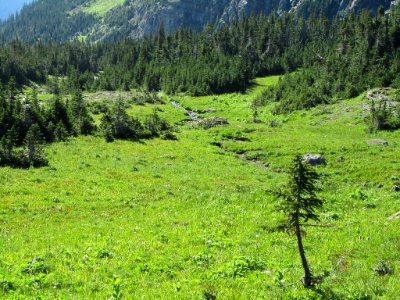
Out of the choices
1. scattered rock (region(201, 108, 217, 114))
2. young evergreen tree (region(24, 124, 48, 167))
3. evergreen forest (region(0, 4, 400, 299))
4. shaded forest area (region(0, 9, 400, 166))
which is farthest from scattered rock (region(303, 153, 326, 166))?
scattered rock (region(201, 108, 217, 114))

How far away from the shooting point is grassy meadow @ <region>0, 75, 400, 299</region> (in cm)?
1262

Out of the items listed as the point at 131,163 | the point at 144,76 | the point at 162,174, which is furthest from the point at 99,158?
the point at 144,76

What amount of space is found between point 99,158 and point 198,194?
58.5 feet

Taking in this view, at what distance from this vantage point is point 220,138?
60156 mm

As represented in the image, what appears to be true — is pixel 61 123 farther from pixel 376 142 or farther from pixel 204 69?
pixel 204 69

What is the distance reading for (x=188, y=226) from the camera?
21.5 metres

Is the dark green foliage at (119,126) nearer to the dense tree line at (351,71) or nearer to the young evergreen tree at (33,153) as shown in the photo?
the young evergreen tree at (33,153)

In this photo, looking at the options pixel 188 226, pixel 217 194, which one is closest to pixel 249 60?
pixel 217 194

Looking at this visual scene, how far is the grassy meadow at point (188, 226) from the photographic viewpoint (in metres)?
12.6

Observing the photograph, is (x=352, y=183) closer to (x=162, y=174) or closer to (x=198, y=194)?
(x=198, y=194)

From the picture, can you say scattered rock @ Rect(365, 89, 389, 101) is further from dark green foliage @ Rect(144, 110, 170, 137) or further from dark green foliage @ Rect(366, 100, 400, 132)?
dark green foliage @ Rect(144, 110, 170, 137)

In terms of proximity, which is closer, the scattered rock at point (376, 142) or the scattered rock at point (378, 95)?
the scattered rock at point (376, 142)

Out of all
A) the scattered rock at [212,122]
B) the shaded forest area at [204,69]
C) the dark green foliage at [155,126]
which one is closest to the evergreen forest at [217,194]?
the dark green foliage at [155,126]

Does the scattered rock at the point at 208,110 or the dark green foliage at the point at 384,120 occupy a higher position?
the dark green foliage at the point at 384,120
